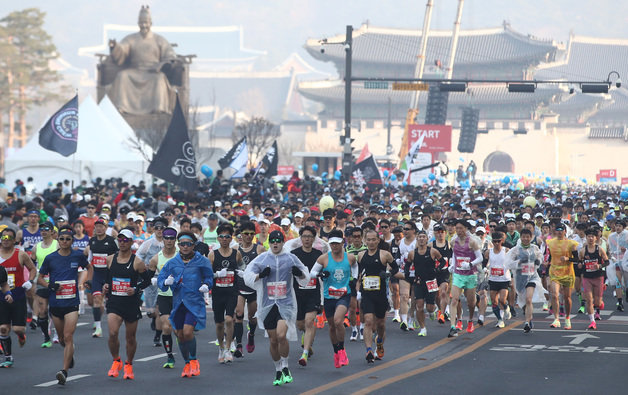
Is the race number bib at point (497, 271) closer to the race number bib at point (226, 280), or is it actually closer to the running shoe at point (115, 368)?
the race number bib at point (226, 280)

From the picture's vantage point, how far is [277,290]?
11562 mm

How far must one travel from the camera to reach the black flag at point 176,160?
2614cm

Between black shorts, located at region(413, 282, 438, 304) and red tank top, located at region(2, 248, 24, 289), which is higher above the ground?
red tank top, located at region(2, 248, 24, 289)

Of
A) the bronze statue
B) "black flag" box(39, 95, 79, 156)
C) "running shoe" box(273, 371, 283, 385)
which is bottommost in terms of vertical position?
"running shoe" box(273, 371, 283, 385)

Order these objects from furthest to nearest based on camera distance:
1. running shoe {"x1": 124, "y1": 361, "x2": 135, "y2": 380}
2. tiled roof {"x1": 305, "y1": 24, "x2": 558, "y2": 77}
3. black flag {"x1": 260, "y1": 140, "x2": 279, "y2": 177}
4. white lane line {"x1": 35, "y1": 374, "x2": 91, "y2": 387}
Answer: tiled roof {"x1": 305, "y1": 24, "x2": 558, "y2": 77} < black flag {"x1": 260, "y1": 140, "x2": 279, "y2": 177} < running shoe {"x1": 124, "y1": 361, "x2": 135, "y2": 380} < white lane line {"x1": 35, "y1": 374, "x2": 91, "y2": 387}

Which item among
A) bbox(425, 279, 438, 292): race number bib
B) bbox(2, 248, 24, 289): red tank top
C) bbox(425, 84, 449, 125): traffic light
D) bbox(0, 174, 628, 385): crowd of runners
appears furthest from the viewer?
bbox(425, 84, 449, 125): traffic light

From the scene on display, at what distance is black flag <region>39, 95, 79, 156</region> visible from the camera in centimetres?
2794

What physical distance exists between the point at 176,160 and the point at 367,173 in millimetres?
12972

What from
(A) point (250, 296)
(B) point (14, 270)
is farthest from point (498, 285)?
(B) point (14, 270)

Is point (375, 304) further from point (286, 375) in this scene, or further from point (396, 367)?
point (286, 375)

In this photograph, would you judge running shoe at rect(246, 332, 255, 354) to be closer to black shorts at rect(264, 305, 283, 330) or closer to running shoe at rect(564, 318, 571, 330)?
black shorts at rect(264, 305, 283, 330)

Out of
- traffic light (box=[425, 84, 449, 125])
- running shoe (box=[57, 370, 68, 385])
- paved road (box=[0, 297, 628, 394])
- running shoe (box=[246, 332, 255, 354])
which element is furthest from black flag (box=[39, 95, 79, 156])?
Result: traffic light (box=[425, 84, 449, 125])

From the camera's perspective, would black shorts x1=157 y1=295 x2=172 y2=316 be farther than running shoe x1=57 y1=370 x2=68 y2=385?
Yes

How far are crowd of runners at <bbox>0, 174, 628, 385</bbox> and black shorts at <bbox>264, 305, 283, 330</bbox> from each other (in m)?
0.01
